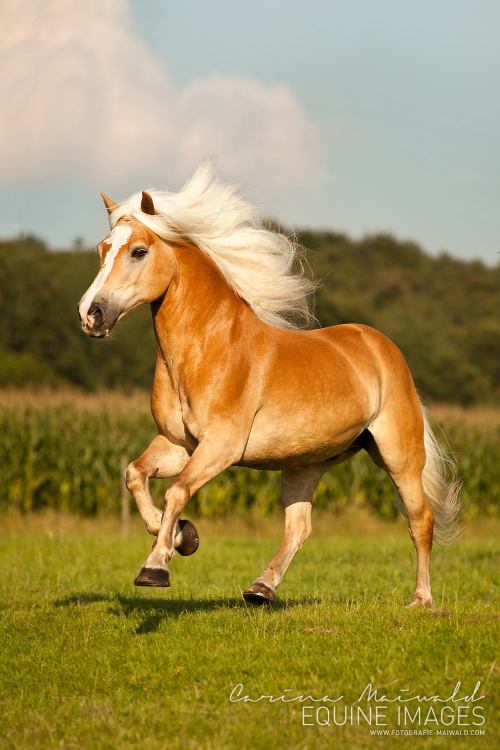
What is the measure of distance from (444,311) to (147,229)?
6558 cm

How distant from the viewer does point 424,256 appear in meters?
93.4

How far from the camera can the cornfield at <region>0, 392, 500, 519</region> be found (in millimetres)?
22234

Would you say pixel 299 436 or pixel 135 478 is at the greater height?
pixel 299 436

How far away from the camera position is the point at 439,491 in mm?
9320

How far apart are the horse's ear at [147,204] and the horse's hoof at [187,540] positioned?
2189 millimetres

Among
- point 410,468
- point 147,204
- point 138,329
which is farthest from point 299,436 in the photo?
point 138,329

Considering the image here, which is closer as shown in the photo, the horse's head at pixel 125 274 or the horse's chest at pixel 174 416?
the horse's head at pixel 125 274

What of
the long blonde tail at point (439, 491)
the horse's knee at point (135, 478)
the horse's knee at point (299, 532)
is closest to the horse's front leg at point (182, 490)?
the horse's knee at point (135, 478)

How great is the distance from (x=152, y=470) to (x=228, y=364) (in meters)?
0.94

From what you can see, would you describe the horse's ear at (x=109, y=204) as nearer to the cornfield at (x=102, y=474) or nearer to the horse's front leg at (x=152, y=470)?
the horse's front leg at (x=152, y=470)

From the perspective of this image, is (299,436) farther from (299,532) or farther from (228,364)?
(299,532)

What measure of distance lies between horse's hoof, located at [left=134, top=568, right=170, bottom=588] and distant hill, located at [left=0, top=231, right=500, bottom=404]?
32813mm

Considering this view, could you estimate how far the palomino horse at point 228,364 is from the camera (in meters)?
7.06

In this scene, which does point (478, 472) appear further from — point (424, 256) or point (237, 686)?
point (424, 256)
